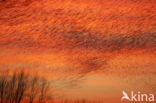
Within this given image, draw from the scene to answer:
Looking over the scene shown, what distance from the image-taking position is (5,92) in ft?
105

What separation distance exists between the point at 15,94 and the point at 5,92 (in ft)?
4.33

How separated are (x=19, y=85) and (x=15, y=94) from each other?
125 cm

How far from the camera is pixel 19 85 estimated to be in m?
32.9

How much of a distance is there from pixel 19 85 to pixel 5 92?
6.41ft

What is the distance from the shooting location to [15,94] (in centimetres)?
3269
